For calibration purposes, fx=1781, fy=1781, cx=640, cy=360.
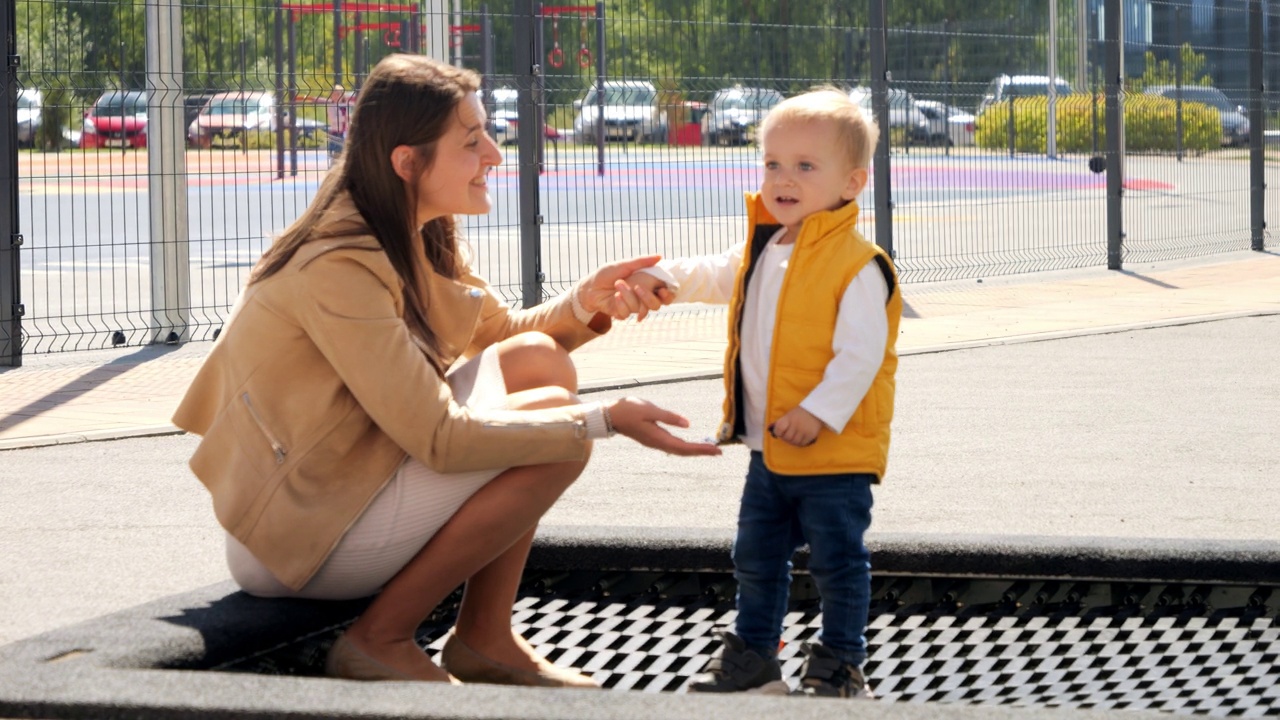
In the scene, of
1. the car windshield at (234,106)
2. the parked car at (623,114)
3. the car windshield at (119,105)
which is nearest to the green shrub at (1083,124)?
the parked car at (623,114)

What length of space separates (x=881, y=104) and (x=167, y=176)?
5.08 meters

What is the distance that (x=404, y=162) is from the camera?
137 inches

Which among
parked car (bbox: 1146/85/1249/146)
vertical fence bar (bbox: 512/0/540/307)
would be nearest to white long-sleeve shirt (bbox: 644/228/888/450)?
vertical fence bar (bbox: 512/0/540/307)

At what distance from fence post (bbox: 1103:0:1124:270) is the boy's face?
37.4ft

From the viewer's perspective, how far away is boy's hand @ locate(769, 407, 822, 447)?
133 inches

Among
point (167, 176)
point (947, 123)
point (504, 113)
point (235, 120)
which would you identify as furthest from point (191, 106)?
point (947, 123)

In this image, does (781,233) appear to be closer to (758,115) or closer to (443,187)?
(443,187)

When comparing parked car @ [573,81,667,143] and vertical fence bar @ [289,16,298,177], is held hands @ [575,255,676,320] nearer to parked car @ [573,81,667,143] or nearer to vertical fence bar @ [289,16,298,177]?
vertical fence bar @ [289,16,298,177]

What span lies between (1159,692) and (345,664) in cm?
158

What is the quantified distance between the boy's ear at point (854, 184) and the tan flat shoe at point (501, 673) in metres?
1.10

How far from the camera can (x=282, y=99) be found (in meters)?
9.68

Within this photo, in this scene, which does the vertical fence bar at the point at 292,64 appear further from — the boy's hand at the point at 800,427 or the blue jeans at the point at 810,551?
the boy's hand at the point at 800,427

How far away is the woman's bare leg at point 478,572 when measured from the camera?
3424 millimetres

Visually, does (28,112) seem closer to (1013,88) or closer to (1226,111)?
(1013,88)
